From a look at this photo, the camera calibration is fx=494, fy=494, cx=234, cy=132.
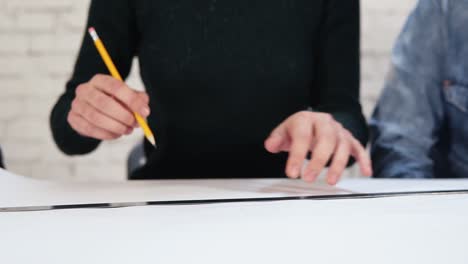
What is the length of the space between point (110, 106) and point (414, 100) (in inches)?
22.8

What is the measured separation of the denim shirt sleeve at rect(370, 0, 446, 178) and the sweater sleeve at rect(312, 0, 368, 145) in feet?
0.47

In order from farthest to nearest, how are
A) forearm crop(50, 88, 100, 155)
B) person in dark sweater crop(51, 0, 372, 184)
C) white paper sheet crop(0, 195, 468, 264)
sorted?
person in dark sweater crop(51, 0, 372, 184), forearm crop(50, 88, 100, 155), white paper sheet crop(0, 195, 468, 264)

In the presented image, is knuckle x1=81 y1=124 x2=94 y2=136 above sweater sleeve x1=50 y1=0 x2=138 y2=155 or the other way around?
the other way around

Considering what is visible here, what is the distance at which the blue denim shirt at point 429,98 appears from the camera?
882 mm

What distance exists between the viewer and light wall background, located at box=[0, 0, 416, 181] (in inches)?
62.1

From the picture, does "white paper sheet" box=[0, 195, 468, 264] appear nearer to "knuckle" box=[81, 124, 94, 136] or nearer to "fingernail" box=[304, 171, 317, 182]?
"fingernail" box=[304, 171, 317, 182]

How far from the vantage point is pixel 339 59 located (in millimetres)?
806

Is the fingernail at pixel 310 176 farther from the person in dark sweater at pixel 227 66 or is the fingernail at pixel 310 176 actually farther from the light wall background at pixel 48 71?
the light wall background at pixel 48 71

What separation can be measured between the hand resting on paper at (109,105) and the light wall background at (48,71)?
1019 mm

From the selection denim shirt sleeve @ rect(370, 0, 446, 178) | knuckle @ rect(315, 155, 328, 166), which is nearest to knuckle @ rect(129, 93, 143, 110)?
knuckle @ rect(315, 155, 328, 166)

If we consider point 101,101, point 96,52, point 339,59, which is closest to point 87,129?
point 101,101

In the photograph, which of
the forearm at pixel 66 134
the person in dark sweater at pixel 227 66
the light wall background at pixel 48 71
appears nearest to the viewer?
the forearm at pixel 66 134

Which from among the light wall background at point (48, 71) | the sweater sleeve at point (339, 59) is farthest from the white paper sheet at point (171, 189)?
the light wall background at point (48, 71)

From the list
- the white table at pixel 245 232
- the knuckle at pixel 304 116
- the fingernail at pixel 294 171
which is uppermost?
the knuckle at pixel 304 116
